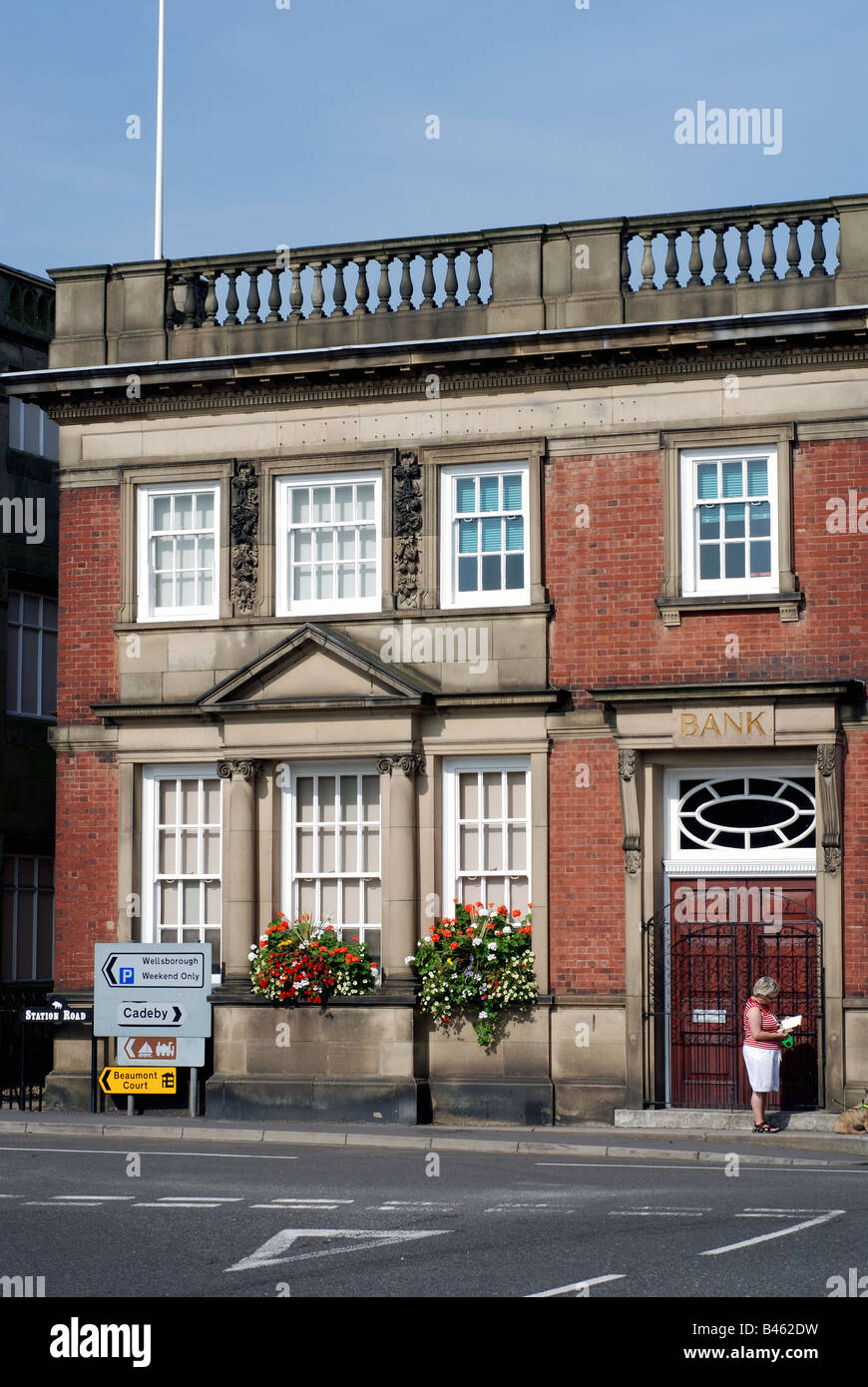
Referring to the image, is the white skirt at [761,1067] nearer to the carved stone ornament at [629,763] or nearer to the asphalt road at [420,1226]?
the asphalt road at [420,1226]

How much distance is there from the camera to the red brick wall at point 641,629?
856 inches

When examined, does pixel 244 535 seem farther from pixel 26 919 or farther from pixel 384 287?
pixel 26 919

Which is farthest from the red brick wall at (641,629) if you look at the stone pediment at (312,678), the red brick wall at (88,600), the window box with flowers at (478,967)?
the red brick wall at (88,600)

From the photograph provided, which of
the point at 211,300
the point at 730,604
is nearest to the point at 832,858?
the point at 730,604

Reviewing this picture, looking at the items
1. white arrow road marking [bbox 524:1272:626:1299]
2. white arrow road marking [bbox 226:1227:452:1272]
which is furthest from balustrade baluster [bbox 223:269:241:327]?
white arrow road marking [bbox 524:1272:626:1299]

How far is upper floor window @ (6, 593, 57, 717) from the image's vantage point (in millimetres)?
28969

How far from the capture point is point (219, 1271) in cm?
1120

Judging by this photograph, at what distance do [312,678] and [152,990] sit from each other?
4004mm

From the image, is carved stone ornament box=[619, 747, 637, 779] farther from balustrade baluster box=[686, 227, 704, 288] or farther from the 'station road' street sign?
the 'station road' street sign

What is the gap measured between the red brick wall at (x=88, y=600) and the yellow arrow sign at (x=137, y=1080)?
13.8 ft

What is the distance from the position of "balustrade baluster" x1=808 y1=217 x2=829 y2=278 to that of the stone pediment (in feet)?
20.6

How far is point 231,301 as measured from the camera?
24.5 meters

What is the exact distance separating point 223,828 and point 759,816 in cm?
609

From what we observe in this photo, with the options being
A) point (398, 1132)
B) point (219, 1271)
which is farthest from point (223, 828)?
point (219, 1271)
